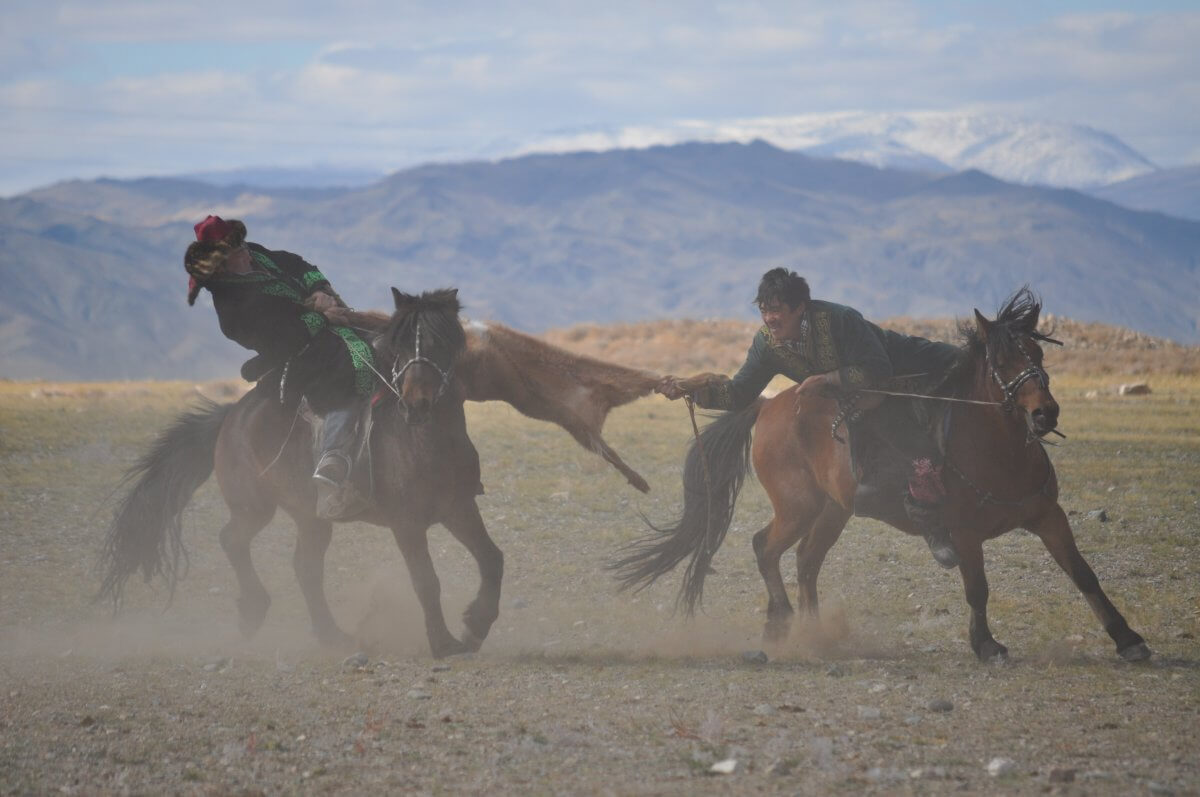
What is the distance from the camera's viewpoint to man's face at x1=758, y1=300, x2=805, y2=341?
8.77m

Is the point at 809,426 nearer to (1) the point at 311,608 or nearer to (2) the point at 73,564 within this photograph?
(1) the point at 311,608

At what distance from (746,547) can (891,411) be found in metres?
4.59

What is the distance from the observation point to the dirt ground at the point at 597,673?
19.4 ft

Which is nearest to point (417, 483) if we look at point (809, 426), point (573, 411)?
point (573, 411)

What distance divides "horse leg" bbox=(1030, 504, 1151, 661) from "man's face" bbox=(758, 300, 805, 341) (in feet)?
7.00

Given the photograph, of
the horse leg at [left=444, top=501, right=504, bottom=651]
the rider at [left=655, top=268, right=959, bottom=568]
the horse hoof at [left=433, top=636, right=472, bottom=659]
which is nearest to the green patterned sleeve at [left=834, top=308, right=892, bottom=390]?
the rider at [left=655, top=268, right=959, bottom=568]

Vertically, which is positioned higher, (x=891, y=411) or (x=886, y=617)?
(x=891, y=411)

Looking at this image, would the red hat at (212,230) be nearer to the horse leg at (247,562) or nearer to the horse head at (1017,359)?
the horse leg at (247,562)

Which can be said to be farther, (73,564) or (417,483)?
(73,564)

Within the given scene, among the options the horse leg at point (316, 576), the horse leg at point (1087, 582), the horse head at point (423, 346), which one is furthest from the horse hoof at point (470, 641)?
the horse leg at point (1087, 582)

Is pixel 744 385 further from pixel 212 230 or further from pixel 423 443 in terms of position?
pixel 212 230

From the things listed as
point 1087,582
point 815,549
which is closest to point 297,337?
point 815,549

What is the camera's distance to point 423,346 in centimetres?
849

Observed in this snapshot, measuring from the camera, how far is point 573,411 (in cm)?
915
